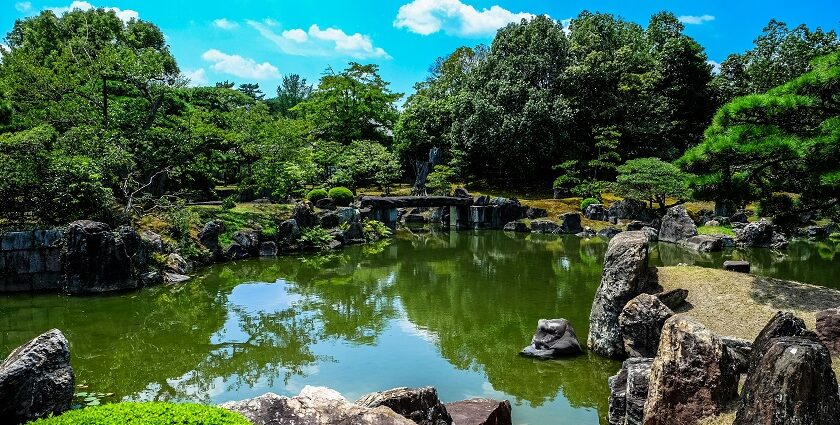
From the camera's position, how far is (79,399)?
7.43m

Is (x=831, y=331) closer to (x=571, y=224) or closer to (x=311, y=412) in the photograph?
(x=311, y=412)

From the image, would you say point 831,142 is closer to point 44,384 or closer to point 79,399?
point 44,384

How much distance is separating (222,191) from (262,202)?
16.5ft

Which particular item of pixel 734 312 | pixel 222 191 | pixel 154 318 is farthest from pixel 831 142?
pixel 222 191

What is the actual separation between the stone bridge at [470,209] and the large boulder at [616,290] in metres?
20.3

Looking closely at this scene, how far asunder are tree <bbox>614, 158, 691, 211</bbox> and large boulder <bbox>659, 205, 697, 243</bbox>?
2.95 meters

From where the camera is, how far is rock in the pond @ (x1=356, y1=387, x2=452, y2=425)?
533cm

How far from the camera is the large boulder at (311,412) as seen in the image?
14.5 feet

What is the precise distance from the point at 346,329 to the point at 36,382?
6.33 meters

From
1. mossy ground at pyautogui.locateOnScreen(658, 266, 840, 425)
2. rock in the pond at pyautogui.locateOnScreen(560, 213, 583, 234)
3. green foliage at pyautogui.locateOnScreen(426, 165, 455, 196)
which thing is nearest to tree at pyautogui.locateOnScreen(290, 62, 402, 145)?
green foliage at pyautogui.locateOnScreen(426, 165, 455, 196)

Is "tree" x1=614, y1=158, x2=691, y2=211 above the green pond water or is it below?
above

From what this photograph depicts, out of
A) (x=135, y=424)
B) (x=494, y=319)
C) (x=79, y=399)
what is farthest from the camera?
(x=494, y=319)

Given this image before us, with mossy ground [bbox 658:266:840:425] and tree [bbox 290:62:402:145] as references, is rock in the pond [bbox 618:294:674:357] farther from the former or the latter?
tree [bbox 290:62:402:145]

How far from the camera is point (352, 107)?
4169 cm
